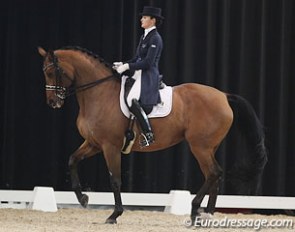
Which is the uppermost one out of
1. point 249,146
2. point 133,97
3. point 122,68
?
point 122,68

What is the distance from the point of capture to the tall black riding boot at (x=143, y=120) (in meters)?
6.51

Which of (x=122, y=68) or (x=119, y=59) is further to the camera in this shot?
(x=119, y=59)

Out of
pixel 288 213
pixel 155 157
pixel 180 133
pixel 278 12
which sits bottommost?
pixel 288 213

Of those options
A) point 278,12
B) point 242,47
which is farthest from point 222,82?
point 278,12

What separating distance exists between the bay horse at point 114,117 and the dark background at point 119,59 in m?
1.60

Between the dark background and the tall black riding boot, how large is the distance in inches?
71.4

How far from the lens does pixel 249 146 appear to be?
279 inches

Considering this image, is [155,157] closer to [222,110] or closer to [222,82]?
[222,82]

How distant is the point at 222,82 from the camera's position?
8562mm

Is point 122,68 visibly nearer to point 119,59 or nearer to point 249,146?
point 249,146

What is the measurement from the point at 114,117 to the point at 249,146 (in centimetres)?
129

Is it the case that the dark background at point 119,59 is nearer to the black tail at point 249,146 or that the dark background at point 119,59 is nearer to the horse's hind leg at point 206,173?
the black tail at point 249,146

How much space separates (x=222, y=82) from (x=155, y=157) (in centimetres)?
106
